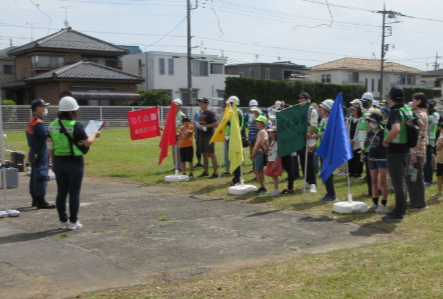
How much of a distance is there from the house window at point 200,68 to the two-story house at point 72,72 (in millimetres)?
10174

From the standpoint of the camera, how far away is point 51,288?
4.89 metres

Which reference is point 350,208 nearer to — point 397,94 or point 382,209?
point 382,209

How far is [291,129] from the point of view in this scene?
9.47 meters

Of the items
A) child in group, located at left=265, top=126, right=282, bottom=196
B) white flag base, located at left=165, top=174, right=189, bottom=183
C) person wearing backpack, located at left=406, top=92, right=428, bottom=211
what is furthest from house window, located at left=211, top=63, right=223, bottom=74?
person wearing backpack, located at left=406, top=92, right=428, bottom=211

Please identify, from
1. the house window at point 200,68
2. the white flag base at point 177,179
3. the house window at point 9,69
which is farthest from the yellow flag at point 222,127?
the house window at point 9,69

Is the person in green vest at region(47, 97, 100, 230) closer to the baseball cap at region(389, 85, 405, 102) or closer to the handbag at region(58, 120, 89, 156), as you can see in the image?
the handbag at region(58, 120, 89, 156)

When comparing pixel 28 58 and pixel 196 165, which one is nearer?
pixel 196 165

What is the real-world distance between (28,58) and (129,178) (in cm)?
3747

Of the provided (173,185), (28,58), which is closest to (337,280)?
(173,185)

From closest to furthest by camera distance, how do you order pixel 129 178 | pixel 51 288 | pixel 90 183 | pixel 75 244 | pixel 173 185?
1. pixel 51 288
2. pixel 75 244
3. pixel 173 185
4. pixel 90 183
5. pixel 129 178

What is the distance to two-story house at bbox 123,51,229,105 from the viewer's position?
174 feet

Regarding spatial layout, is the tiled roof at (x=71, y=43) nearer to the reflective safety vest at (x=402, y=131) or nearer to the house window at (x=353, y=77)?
the house window at (x=353, y=77)

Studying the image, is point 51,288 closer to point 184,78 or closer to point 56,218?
point 56,218

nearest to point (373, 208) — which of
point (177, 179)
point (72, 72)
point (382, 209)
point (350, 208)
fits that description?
point (382, 209)
